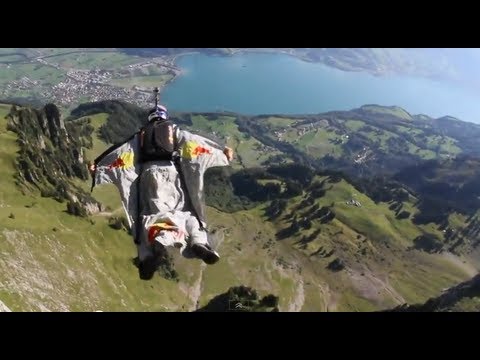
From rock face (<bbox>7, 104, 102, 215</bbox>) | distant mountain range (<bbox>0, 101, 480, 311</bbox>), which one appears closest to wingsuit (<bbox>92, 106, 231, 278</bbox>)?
distant mountain range (<bbox>0, 101, 480, 311</bbox>)

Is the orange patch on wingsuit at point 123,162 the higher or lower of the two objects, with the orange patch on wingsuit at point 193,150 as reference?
lower

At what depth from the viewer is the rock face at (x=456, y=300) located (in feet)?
280

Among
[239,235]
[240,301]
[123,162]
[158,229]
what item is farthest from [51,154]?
[158,229]

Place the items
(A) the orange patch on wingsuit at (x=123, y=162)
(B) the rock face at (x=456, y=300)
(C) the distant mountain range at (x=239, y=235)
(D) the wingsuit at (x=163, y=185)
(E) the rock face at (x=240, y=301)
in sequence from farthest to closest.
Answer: (B) the rock face at (x=456, y=300) < (E) the rock face at (x=240, y=301) < (C) the distant mountain range at (x=239, y=235) < (A) the orange patch on wingsuit at (x=123, y=162) < (D) the wingsuit at (x=163, y=185)

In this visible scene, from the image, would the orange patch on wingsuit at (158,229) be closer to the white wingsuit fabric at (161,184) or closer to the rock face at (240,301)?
the white wingsuit fabric at (161,184)

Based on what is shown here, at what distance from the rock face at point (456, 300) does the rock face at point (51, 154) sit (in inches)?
2389

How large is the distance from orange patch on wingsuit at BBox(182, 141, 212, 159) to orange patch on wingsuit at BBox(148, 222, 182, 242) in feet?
3.72

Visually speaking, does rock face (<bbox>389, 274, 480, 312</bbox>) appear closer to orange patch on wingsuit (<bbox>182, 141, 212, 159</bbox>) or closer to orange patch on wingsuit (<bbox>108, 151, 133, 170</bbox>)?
orange patch on wingsuit (<bbox>182, 141, 212, 159</bbox>)

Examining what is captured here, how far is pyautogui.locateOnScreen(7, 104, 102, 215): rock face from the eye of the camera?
3052 inches

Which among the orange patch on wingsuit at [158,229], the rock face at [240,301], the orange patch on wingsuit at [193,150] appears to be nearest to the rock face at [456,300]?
the rock face at [240,301]

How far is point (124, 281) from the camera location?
66.7 metres

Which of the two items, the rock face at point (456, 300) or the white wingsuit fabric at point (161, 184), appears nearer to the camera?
the white wingsuit fabric at point (161, 184)
